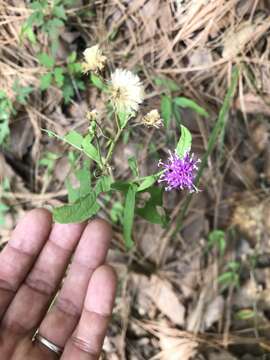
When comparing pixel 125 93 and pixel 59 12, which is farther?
pixel 59 12

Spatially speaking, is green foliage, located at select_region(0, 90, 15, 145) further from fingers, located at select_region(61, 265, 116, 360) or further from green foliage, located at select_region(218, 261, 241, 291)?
green foliage, located at select_region(218, 261, 241, 291)

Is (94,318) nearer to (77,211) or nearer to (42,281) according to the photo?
(42,281)

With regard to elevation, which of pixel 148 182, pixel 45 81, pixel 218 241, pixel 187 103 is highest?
pixel 187 103

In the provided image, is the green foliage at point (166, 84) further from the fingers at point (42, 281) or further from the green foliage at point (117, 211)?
the fingers at point (42, 281)

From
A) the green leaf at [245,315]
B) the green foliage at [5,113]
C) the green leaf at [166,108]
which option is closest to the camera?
the green leaf at [166,108]

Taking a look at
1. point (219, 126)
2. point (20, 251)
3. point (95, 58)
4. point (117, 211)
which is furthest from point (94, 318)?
point (219, 126)

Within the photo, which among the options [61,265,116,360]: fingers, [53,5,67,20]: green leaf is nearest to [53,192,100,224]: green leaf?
[61,265,116,360]: fingers

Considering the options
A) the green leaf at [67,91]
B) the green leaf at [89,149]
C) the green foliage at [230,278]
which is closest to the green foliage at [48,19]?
the green leaf at [67,91]

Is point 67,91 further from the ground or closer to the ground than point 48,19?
closer to the ground
